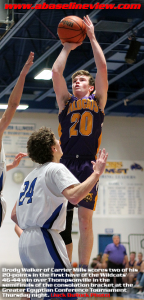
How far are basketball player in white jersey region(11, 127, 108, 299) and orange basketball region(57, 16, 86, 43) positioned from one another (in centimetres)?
175

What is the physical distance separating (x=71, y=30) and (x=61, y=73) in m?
0.53

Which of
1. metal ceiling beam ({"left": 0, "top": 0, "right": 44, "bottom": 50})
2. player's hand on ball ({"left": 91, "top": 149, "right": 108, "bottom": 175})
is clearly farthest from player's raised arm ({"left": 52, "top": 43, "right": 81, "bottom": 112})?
metal ceiling beam ({"left": 0, "top": 0, "right": 44, "bottom": 50})

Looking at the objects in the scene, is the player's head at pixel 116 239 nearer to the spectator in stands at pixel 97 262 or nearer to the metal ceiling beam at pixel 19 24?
the spectator in stands at pixel 97 262

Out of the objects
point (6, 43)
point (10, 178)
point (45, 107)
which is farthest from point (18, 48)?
point (10, 178)

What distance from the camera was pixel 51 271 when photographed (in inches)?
116

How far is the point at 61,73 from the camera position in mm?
4496

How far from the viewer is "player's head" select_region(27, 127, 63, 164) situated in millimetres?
3266

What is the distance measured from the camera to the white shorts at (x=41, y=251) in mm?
2967

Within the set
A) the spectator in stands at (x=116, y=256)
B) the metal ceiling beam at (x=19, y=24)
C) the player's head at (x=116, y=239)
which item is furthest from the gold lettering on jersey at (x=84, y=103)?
the player's head at (x=116, y=239)

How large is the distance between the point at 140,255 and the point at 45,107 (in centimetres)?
634

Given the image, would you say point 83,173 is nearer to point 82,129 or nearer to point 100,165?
point 82,129

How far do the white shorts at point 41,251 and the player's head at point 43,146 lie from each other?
64 centimetres

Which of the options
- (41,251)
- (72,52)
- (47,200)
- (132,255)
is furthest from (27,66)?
(132,255)

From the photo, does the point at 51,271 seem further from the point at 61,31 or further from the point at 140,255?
the point at 140,255
